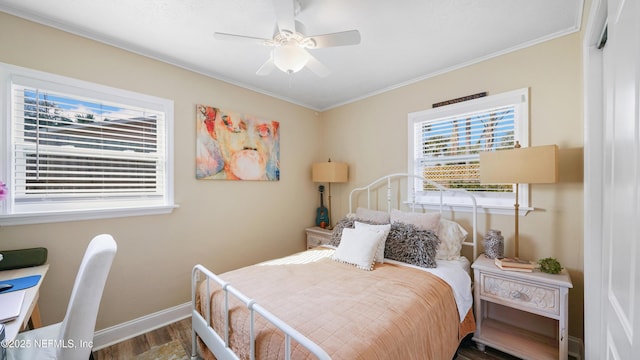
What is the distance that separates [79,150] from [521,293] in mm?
3561

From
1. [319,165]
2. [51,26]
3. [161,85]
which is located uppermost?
[51,26]

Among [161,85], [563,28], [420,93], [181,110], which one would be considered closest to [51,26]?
[161,85]

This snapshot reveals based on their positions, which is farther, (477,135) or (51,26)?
(477,135)

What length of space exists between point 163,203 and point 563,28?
3698mm

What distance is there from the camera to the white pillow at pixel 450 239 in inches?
90.7

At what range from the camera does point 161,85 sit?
95.1 inches

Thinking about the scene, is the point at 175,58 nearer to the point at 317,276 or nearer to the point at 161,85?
the point at 161,85

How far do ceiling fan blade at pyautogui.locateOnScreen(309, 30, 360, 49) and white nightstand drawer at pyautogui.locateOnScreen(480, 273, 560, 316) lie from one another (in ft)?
6.53

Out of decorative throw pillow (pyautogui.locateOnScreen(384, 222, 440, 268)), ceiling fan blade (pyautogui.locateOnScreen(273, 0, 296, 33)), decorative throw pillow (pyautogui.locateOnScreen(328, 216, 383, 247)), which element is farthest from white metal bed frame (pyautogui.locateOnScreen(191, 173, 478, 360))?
ceiling fan blade (pyautogui.locateOnScreen(273, 0, 296, 33))

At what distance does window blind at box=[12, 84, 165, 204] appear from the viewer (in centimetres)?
184

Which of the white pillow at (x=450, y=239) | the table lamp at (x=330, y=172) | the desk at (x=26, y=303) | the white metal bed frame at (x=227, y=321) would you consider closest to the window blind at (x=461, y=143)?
the white metal bed frame at (x=227, y=321)

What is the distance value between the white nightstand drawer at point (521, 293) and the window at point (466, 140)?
0.66 m

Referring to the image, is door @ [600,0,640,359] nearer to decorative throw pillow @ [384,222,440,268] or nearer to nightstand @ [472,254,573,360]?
nightstand @ [472,254,573,360]

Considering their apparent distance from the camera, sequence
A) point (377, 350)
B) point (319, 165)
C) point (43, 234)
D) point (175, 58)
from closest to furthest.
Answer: point (377, 350)
point (43, 234)
point (175, 58)
point (319, 165)
